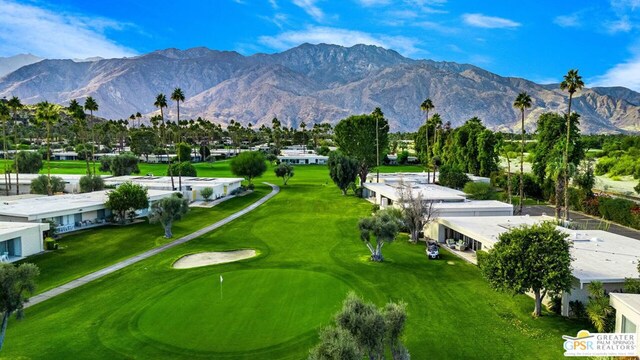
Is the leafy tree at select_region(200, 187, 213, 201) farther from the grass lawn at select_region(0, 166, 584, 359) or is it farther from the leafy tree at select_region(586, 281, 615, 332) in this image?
the leafy tree at select_region(586, 281, 615, 332)

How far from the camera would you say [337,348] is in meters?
15.0

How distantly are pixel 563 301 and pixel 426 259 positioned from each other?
1460 centimetres

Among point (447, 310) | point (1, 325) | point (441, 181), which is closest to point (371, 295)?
point (447, 310)

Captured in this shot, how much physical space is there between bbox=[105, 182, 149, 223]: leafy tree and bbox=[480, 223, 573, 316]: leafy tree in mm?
46616

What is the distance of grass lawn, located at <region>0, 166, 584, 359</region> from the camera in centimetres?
2342

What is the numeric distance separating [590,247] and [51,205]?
59.8 m

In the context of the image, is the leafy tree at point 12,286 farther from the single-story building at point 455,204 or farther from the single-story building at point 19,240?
the single-story building at point 455,204

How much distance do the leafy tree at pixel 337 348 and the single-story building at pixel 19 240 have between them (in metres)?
36.9

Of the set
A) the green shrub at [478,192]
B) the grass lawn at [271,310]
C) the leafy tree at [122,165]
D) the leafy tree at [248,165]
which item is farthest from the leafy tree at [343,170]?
the leafy tree at [122,165]

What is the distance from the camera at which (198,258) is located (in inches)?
1683

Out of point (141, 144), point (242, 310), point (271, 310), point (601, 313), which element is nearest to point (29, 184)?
point (141, 144)

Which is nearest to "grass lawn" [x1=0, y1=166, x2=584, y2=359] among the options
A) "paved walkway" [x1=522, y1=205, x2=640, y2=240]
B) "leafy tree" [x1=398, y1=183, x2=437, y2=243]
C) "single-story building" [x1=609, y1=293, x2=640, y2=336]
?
"leafy tree" [x1=398, y1=183, x2=437, y2=243]

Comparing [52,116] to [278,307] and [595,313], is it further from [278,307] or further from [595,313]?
[595,313]

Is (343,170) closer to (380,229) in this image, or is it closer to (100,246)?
(380,229)
